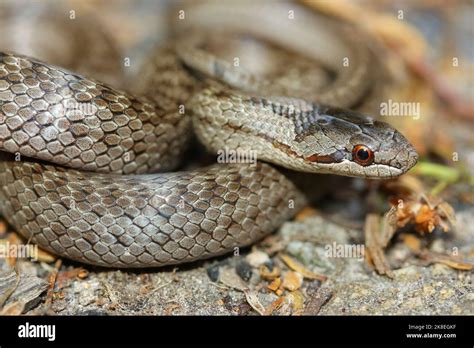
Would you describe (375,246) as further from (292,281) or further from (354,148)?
(354,148)

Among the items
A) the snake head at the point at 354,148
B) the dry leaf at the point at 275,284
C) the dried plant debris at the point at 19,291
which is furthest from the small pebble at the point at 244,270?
the dried plant debris at the point at 19,291

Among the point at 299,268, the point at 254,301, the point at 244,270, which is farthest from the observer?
the point at 299,268

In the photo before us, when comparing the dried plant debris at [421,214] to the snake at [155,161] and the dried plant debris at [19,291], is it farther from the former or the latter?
the dried plant debris at [19,291]

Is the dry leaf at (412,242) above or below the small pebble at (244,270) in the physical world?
above

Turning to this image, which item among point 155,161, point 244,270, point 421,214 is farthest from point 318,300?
point 155,161

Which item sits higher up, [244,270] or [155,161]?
[155,161]

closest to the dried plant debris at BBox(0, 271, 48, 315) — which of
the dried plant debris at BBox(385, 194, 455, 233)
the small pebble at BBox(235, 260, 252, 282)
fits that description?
the small pebble at BBox(235, 260, 252, 282)

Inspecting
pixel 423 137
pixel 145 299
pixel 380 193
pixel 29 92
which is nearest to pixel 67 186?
pixel 29 92
